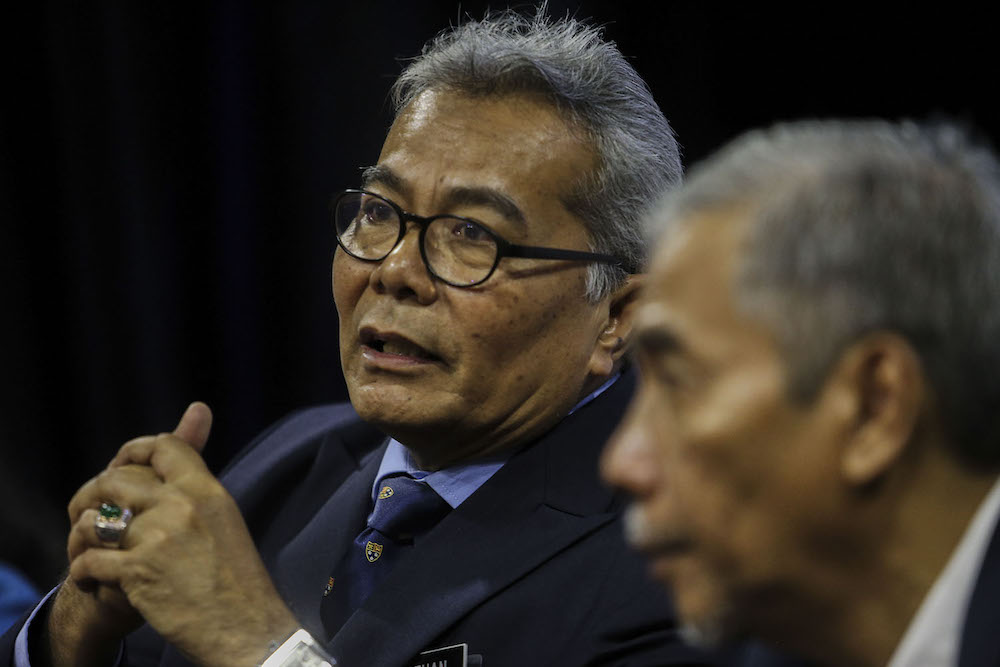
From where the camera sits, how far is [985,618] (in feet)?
3.45

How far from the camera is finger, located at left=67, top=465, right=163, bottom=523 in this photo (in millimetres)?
1737

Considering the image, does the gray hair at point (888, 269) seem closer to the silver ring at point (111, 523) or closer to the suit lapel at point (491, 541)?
the suit lapel at point (491, 541)

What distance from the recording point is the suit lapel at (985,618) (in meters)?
1.04

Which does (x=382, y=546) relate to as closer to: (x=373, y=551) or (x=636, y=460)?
(x=373, y=551)

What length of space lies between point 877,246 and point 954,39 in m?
1.37

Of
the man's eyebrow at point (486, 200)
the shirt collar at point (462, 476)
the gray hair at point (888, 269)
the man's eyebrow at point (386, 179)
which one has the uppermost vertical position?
the gray hair at point (888, 269)

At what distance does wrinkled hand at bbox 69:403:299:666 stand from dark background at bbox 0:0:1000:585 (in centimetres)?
151

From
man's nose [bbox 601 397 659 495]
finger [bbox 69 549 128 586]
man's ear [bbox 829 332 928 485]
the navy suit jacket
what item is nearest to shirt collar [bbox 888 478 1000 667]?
man's ear [bbox 829 332 928 485]

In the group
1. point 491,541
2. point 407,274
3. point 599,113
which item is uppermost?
point 599,113

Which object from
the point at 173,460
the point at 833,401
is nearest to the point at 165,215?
the point at 173,460

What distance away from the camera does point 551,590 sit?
1694 mm

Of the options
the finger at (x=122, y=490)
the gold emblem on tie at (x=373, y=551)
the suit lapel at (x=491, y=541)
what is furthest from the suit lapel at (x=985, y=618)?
the finger at (x=122, y=490)

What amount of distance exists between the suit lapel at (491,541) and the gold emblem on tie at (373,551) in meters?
0.11

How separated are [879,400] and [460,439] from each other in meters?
0.96
